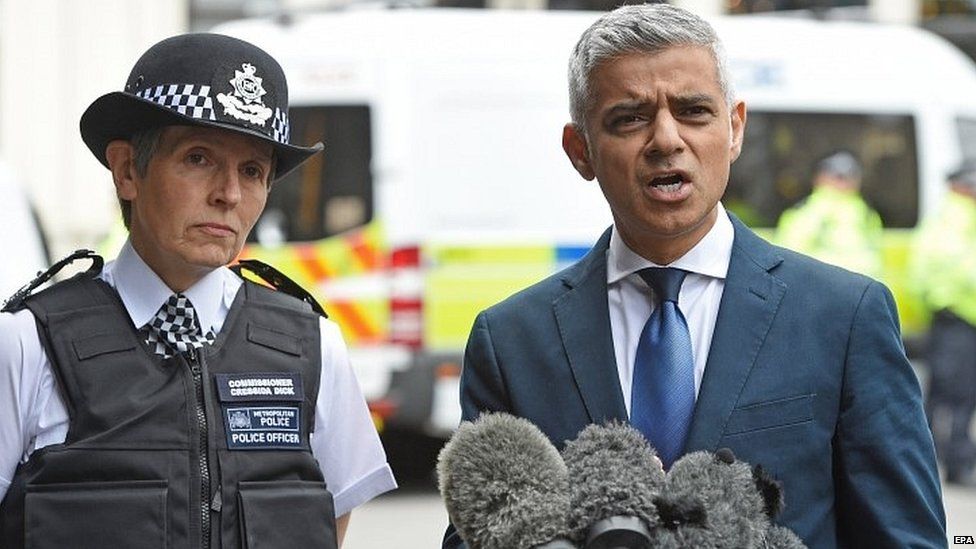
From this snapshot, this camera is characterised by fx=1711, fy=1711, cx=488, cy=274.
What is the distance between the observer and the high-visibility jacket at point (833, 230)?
1111 centimetres

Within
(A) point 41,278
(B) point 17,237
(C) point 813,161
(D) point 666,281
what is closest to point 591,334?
(D) point 666,281

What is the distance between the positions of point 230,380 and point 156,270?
0.23 metres

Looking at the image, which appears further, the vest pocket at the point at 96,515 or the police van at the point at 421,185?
the police van at the point at 421,185

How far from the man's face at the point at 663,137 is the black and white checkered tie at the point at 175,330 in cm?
72

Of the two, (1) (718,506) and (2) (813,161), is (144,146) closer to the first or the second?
(1) (718,506)

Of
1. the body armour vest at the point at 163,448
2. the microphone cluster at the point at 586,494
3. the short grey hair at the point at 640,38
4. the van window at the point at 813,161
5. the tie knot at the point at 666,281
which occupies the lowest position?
the van window at the point at 813,161

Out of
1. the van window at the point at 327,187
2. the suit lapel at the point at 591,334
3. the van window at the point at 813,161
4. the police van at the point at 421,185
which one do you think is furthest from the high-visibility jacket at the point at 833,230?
the suit lapel at the point at 591,334

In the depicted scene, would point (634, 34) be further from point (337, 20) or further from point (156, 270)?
point (337, 20)

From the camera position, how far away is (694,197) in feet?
8.32

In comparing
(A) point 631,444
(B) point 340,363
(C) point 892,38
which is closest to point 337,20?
(C) point 892,38

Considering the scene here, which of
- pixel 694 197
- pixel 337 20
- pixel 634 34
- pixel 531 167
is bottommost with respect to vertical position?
pixel 531 167

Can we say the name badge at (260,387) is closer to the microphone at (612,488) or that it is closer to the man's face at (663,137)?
the man's face at (663,137)

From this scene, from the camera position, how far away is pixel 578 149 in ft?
8.97

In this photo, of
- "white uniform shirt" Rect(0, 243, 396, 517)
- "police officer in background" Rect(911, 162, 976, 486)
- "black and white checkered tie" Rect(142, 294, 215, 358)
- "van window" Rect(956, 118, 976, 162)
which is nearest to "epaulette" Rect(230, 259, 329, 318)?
"white uniform shirt" Rect(0, 243, 396, 517)
